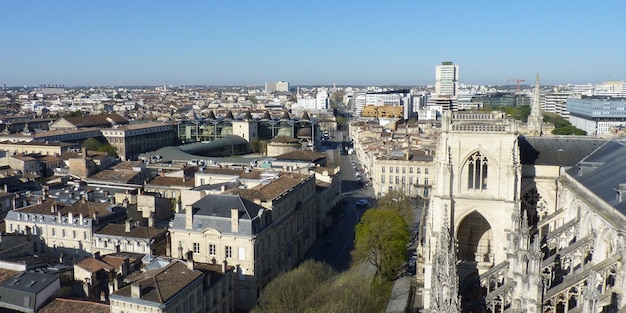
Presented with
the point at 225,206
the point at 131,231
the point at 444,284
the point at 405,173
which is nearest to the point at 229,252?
the point at 225,206

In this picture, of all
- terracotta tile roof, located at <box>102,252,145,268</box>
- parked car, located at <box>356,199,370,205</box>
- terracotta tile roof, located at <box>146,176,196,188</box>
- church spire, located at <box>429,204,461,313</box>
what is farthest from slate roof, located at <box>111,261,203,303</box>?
parked car, located at <box>356,199,370,205</box>

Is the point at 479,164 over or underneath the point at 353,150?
over

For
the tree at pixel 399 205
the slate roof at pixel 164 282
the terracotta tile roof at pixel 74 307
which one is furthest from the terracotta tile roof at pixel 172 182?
the terracotta tile roof at pixel 74 307

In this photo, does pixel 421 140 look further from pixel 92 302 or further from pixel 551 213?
pixel 92 302

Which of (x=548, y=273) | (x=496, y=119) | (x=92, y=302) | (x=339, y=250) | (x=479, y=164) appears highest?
(x=496, y=119)

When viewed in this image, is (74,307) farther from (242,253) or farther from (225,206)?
(225,206)

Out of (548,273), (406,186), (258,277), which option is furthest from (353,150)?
(548,273)

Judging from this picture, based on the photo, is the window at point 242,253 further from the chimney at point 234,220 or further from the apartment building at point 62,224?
the apartment building at point 62,224
